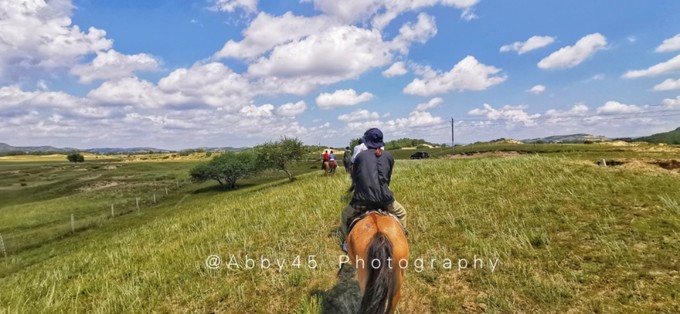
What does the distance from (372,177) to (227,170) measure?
79.7 metres

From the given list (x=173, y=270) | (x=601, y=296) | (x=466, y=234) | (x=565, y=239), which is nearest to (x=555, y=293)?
(x=601, y=296)

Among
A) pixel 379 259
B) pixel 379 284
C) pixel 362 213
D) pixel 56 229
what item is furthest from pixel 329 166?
pixel 56 229

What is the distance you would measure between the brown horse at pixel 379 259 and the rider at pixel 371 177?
396 millimetres

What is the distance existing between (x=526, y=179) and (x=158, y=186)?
286 ft

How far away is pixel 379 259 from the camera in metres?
5.18

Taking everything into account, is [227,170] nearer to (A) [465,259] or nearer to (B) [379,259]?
(A) [465,259]

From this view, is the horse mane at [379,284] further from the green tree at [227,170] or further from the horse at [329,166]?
the green tree at [227,170]

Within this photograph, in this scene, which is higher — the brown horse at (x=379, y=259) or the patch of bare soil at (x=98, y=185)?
the brown horse at (x=379, y=259)

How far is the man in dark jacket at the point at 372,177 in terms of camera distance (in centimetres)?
655

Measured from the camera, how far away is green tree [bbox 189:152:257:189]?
268ft

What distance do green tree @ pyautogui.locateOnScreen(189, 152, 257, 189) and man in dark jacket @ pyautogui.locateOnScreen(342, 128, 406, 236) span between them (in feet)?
248

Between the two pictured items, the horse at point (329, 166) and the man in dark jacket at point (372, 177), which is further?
the horse at point (329, 166)

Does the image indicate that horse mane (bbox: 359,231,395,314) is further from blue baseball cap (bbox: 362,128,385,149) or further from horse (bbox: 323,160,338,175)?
horse (bbox: 323,160,338,175)

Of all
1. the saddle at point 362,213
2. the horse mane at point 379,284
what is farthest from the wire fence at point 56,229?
the horse mane at point 379,284
